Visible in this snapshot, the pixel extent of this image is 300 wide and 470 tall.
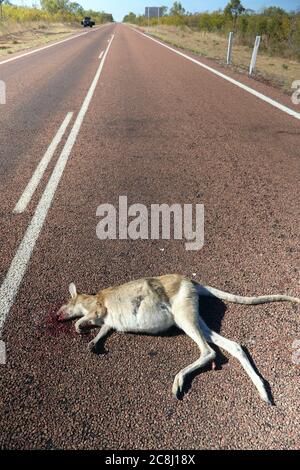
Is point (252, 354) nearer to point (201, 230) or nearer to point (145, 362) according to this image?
point (145, 362)

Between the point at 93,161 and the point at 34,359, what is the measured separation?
3.86 m

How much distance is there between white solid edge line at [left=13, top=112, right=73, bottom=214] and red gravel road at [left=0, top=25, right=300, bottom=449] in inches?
3.7

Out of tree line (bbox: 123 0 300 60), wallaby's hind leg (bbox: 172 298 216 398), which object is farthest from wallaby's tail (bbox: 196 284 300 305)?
tree line (bbox: 123 0 300 60)

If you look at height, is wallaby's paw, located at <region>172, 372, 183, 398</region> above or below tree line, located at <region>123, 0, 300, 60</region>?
above

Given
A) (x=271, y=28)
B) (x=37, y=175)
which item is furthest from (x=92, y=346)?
(x=271, y=28)

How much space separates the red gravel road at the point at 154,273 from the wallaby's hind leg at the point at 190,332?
2.8 inches

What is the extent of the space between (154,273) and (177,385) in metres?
1.22

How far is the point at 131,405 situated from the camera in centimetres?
245

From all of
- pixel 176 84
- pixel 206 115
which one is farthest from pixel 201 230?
pixel 176 84

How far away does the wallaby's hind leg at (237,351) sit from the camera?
2502 mm

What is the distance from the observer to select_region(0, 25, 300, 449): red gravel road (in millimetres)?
2342

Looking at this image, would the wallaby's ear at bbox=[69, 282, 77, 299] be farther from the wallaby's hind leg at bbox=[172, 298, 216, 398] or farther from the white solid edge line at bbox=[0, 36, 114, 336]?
the wallaby's hind leg at bbox=[172, 298, 216, 398]

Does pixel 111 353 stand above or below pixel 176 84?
above

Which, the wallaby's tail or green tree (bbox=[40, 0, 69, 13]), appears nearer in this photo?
the wallaby's tail
